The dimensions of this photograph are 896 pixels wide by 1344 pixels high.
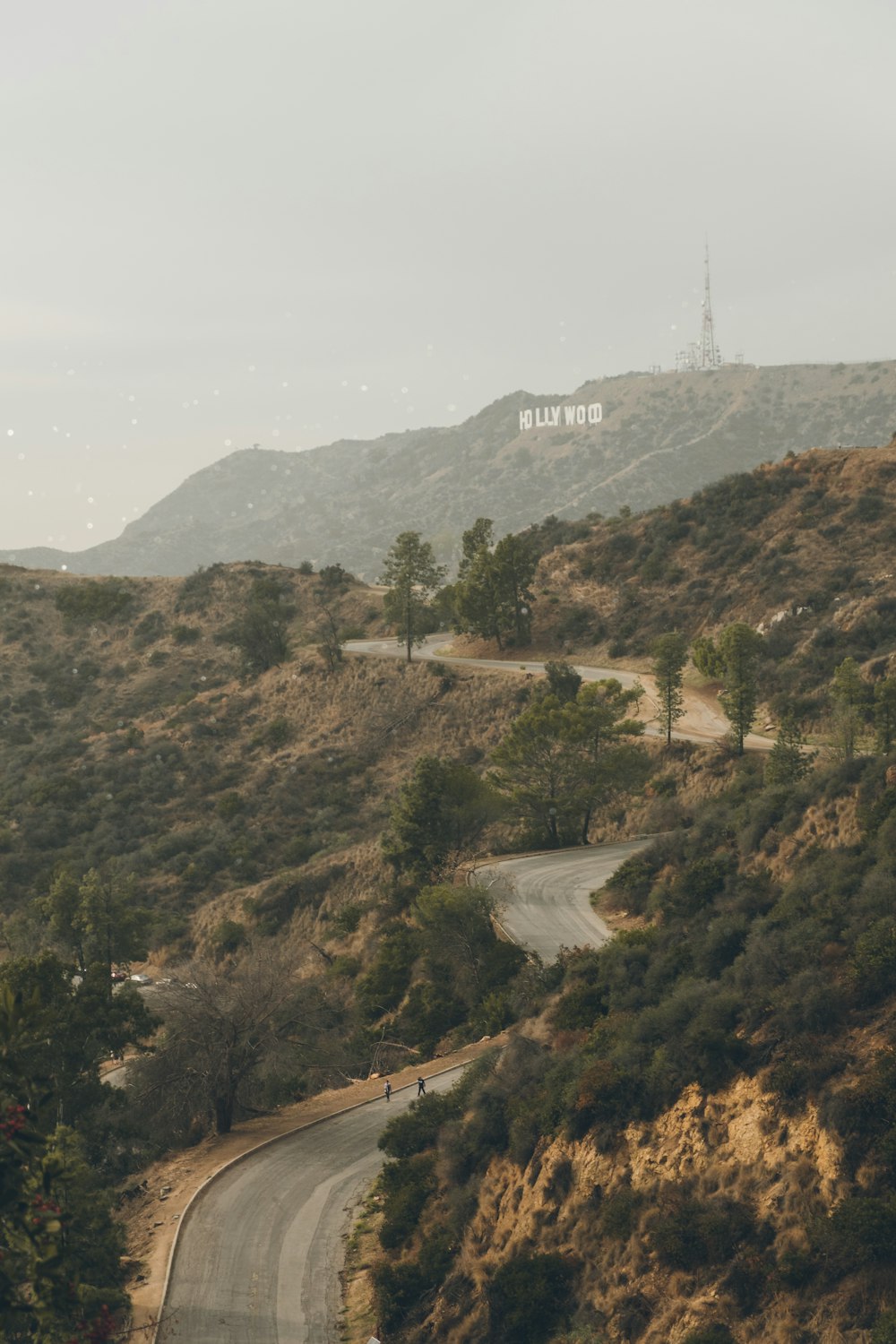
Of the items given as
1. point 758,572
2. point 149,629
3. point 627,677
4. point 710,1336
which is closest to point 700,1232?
point 710,1336

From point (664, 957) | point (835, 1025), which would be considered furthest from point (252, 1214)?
point (835, 1025)

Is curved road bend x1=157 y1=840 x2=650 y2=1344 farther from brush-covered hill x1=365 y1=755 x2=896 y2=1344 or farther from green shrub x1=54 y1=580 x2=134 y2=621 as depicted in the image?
green shrub x1=54 y1=580 x2=134 y2=621

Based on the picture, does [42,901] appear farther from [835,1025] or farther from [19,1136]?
[19,1136]

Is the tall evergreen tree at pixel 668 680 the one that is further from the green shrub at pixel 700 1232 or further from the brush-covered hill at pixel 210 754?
the green shrub at pixel 700 1232

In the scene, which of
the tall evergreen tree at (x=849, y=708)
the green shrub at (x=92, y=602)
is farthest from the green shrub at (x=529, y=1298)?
the green shrub at (x=92, y=602)

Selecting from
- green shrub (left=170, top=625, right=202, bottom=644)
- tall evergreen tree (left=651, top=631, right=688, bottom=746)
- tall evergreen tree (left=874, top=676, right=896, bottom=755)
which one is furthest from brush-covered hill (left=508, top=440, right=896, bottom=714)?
green shrub (left=170, top=625, right=202, bottom=644)
